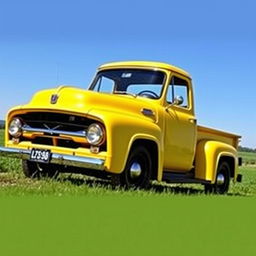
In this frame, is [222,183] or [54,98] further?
[222,183]

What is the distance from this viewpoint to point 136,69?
10.2m

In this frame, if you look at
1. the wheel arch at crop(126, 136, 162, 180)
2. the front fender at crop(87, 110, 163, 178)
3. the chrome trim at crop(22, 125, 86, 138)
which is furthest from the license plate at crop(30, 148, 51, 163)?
the wheel arch at crop(126, 136, 162, 180)

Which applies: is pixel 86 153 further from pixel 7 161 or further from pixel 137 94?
pixel 7 161

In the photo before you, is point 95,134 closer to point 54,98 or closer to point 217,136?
point 54,98

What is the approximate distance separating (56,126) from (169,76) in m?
2.57

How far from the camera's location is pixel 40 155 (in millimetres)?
8398

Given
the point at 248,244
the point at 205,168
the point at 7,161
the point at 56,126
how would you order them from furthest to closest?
the point at 7,161
the point at 205,168
the point at 56,126
the point at 248,244

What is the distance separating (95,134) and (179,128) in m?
2.37

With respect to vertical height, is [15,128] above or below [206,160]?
above

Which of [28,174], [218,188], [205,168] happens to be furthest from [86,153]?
[218,188]

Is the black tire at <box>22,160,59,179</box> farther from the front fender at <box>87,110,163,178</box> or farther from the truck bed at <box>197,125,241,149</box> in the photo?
the truck bed at <box>197,125,241,149</box>

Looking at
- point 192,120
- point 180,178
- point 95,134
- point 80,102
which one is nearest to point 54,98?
point 80,102

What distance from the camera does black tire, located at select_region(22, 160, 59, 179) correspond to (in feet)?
31.8

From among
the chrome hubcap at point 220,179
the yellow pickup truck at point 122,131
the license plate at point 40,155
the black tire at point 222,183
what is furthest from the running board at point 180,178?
the license plate at point 40,155
